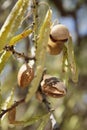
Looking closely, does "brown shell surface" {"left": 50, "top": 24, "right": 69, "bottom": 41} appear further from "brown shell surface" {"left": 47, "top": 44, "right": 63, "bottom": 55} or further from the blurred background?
the blurred background

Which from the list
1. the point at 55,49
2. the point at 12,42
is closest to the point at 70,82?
the point at 55,49

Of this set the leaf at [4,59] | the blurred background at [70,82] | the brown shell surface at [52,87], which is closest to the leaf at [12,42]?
the leaf at [4,59]

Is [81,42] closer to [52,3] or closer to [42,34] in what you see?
[52,3]

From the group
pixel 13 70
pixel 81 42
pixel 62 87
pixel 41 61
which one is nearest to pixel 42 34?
pixel 41 61

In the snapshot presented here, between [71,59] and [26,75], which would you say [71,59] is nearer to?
[71,59]

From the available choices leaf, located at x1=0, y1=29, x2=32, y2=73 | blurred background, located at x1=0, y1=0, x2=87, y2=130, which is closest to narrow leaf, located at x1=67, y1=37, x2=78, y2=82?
leaf, located at x1=0, y1=29, x2=32, y2=73

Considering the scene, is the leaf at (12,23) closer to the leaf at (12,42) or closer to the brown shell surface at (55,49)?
the leaf at (12,42)
